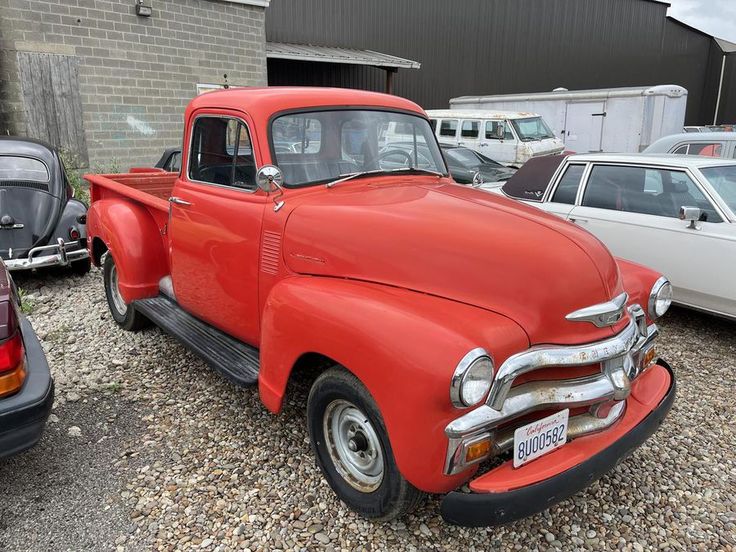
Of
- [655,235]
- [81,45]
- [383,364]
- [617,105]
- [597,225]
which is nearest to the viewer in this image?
[383,364]

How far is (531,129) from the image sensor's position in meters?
15.0

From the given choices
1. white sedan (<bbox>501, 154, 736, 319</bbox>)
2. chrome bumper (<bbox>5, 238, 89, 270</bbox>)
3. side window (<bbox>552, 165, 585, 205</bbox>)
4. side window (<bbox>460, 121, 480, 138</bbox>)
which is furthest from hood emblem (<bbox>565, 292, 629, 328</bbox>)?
side window (<bbox>460, 121, 480, 138</bbox>)

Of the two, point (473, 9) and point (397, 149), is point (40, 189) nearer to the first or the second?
point (397, 149)

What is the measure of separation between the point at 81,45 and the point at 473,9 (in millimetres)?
16448

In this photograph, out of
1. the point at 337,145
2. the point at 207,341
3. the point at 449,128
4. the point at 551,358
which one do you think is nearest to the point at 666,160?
the point at 337,145

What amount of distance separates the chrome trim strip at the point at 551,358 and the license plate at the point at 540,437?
19cm

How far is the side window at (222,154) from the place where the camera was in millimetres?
3354

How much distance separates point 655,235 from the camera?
16.4ft

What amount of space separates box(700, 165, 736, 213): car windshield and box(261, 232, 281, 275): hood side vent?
13.2 feet

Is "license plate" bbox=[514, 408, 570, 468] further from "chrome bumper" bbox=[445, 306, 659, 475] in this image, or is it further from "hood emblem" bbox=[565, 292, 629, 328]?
"hood emblem" bbox=[565, 292, 629, 328]

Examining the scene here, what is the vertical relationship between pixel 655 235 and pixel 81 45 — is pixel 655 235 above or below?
below

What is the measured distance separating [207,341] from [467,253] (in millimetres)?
1956

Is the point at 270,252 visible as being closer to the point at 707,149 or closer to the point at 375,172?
the point at 375,172

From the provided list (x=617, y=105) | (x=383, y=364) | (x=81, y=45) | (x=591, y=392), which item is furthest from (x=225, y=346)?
(x=617, y=105)
